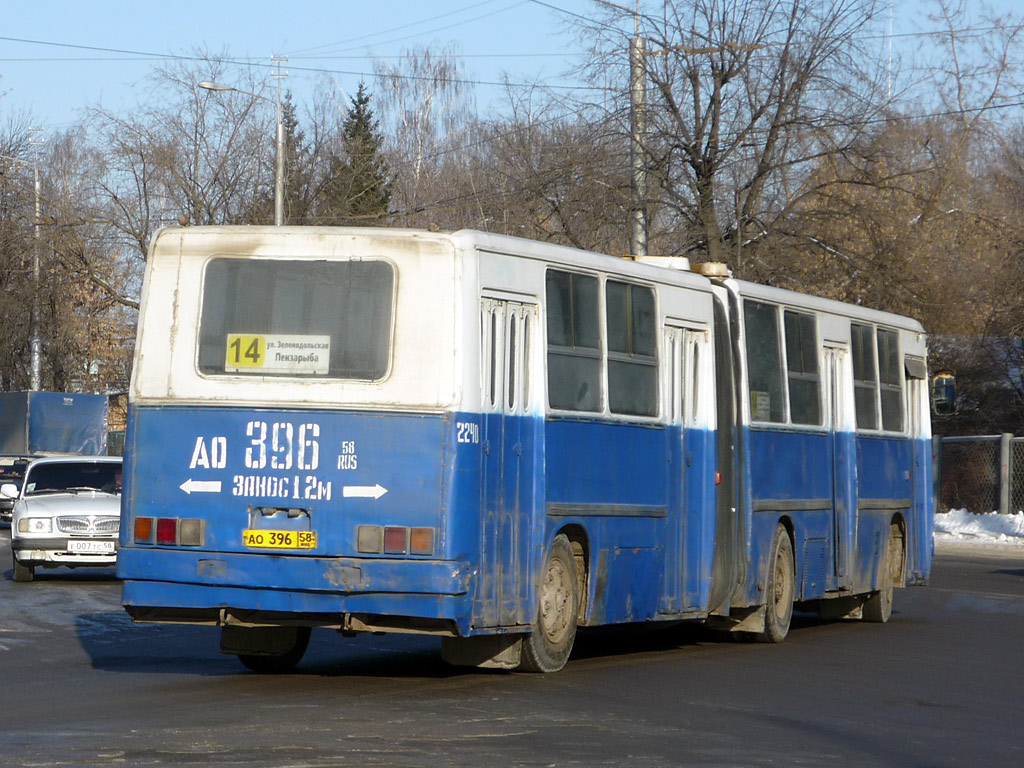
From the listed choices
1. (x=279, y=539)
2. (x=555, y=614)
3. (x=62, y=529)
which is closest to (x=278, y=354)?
(x=279, y=539)

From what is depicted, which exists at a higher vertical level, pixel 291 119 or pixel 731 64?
pixel 291 119

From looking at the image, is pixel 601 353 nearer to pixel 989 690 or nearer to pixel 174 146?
pixel 989 690

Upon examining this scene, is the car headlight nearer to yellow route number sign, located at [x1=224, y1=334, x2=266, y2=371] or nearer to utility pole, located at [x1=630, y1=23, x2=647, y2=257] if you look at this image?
utility pole, located at [x1=630, y1=23, x2=647, y2=257]

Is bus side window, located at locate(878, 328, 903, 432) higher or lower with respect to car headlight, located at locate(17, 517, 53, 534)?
→ higher

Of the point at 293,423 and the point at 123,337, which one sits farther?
the point at 123,337

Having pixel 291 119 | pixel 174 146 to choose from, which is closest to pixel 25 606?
pixel 174 146

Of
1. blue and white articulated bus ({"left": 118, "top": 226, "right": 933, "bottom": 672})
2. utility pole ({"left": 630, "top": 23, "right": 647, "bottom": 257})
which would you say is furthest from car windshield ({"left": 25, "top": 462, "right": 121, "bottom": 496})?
blue and white articulated bus ({"left": 118, "top": 226, "right": 933, "bottom": 672})

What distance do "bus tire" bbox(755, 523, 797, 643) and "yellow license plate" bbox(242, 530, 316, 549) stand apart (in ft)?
17.1

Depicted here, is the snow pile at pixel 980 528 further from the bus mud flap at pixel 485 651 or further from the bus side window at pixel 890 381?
the bus mud flap at pixel 485 651

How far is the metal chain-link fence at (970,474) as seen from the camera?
36.6 m

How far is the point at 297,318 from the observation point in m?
10.7

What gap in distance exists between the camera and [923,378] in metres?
18.4

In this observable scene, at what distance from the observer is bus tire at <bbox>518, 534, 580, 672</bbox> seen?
1120 cm

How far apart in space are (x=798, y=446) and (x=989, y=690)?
403cm
